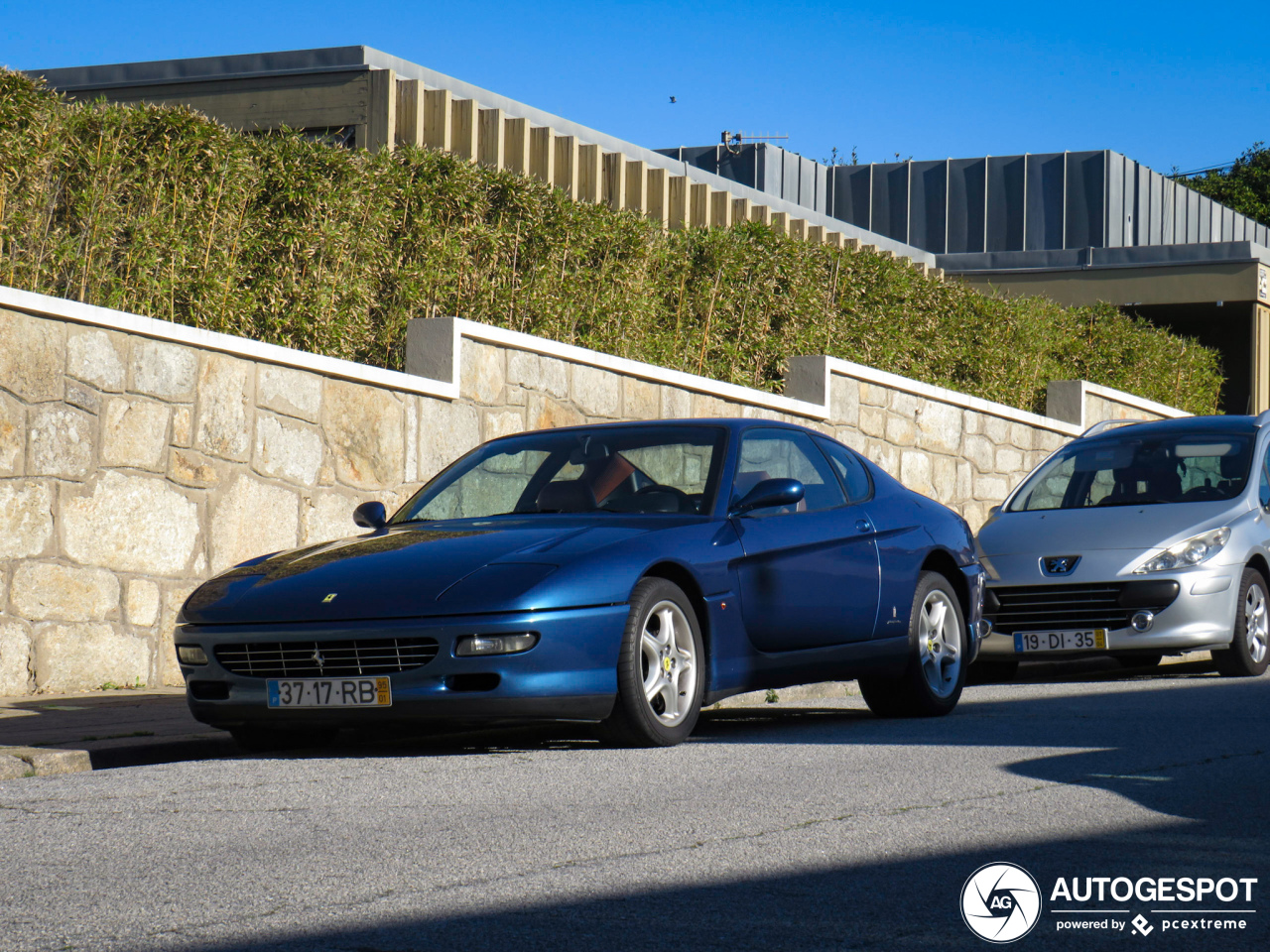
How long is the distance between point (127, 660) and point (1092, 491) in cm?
702

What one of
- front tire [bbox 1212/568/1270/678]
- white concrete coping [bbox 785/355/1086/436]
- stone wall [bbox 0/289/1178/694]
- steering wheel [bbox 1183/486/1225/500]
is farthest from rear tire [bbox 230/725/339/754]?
white concrete coping [bbox 785/355/1086/436]

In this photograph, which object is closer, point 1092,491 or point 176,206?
point 176,206

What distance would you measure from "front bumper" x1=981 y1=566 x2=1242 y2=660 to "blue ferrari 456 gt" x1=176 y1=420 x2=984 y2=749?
7.37 feet

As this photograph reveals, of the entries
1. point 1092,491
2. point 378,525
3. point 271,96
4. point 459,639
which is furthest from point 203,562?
point 271,96

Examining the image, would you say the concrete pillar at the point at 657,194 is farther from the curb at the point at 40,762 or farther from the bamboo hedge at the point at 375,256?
the curb at the point at 40,762

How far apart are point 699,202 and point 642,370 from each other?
8.96m

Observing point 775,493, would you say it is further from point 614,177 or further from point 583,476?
point 614,177

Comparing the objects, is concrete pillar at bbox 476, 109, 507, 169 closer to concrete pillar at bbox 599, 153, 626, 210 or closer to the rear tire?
concrete pillar at bbox 599, 153, 626, 210

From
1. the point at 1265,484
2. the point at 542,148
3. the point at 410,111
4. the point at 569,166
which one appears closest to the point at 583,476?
the point at 1265,484

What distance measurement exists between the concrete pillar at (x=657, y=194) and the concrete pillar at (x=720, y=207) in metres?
1.20

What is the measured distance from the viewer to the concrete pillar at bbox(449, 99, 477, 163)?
1805 cm

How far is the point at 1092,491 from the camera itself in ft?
41.1

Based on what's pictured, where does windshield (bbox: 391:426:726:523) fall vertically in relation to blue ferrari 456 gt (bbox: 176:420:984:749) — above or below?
above

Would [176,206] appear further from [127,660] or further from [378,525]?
[378,525]
